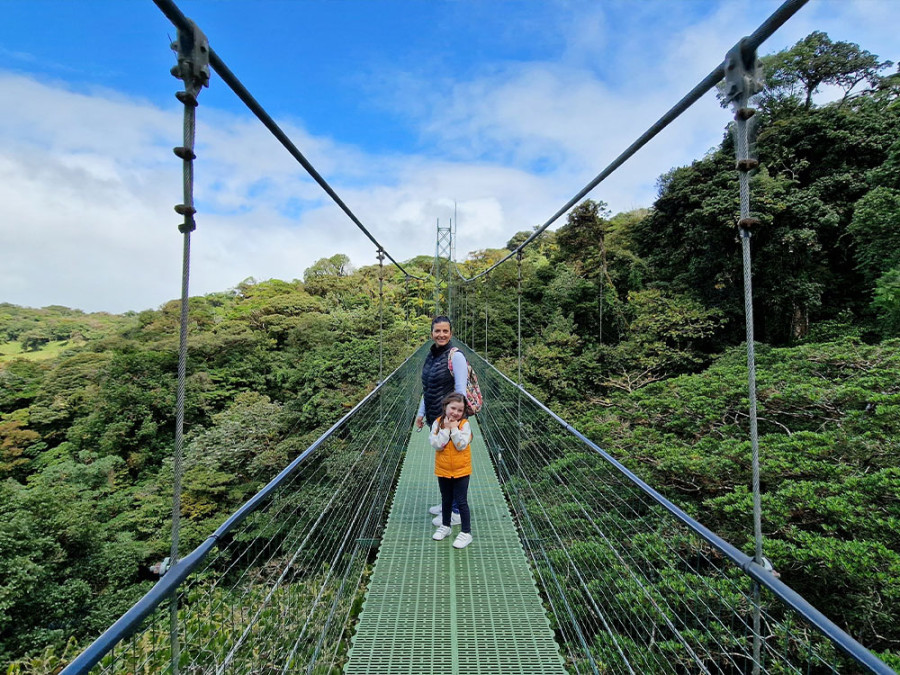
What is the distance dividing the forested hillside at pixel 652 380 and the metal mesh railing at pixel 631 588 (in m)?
0.39

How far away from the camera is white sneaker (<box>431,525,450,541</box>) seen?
1700 millimetres

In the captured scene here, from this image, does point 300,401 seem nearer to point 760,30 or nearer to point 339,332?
point 339,332

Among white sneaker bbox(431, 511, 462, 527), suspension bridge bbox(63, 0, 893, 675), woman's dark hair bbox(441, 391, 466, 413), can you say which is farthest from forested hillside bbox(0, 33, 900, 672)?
white sneaker bbox(431, 511, 462, 527)

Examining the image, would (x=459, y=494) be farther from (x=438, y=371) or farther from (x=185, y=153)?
(x=185, y=153)

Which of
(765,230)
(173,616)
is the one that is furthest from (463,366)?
(765,230)

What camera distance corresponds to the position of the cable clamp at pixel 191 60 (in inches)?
28.1

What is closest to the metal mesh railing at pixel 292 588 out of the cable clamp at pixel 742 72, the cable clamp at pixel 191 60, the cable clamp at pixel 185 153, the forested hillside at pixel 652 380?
the cable clamp at pixel 185 153

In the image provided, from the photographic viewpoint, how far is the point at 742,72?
29.2 inches

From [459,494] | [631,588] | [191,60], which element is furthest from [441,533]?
[191,60]

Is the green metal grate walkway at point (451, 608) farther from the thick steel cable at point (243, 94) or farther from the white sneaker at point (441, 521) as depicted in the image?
the thick steel cable at point (243, 94)

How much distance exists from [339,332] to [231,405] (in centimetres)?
284

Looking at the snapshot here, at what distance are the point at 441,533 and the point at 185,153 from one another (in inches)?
58.8

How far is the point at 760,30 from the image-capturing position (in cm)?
72

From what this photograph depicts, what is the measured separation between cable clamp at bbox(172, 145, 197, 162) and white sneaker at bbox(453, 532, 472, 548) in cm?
146
